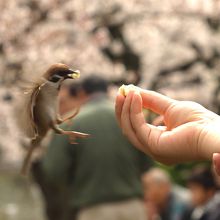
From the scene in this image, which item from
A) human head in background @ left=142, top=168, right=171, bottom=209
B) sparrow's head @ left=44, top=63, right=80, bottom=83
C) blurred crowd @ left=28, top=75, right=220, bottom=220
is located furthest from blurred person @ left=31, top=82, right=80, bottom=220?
sparrow's head @ left=44, top=63, right=80, bottom=83

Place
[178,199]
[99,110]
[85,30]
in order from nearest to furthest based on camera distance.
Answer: [99,110], [178,199], [85,30]

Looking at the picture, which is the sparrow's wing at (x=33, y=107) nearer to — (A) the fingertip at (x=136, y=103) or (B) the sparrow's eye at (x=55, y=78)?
(B) the sparrow's eye at (x=55, y=78)

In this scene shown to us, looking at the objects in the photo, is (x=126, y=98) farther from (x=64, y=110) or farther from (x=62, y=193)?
(x=62, y=193)

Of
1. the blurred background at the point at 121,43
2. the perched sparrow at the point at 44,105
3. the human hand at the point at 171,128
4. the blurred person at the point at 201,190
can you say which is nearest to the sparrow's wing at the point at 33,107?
the perched sparrow at the point at 44,105

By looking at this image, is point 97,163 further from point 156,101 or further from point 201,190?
point 156,101

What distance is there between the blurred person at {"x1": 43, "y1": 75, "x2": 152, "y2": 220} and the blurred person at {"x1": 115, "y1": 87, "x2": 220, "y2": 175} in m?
3.12

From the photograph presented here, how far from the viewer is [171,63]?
11109mm

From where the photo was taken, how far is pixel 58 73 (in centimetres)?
206

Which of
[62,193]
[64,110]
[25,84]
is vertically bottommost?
[62,193]

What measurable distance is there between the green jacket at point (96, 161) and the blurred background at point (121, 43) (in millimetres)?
2712

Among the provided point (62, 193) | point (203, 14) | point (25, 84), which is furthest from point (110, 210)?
point (203, 14)

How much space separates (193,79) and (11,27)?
335 cm

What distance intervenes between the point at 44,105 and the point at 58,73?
11cm

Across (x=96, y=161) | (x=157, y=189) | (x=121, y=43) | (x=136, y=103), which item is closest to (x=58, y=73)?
(x=136, y=103)
